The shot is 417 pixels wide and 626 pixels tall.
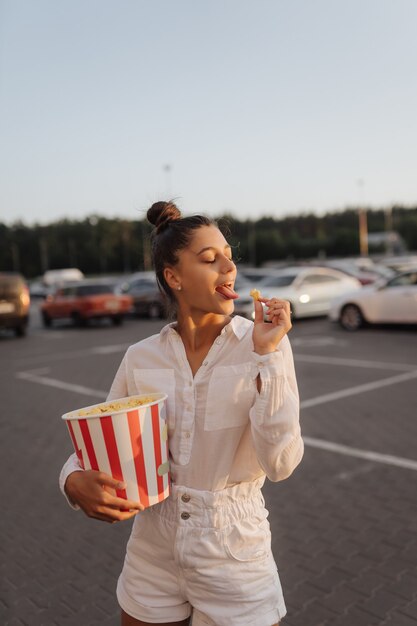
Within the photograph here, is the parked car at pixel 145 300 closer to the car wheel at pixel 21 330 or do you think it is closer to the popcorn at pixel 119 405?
the car wheel at pixel 21 330

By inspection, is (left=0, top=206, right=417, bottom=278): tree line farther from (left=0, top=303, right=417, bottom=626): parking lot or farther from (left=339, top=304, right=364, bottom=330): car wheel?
(left=0, top=303, right=417, bottom=626): parking lot

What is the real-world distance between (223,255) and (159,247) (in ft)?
0.73

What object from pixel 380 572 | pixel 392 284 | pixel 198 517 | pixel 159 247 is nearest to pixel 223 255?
pixel 159 247

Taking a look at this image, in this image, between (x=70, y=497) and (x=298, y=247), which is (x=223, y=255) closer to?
(x=70, y=497)

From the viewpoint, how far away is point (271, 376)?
1568 mm

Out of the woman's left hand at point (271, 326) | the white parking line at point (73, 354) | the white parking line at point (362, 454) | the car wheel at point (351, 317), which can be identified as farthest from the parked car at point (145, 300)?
the woman's left hand at point (271, 326)

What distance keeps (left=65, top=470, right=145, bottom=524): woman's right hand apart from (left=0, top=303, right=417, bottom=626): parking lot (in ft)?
6.46

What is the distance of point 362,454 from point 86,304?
15306mm

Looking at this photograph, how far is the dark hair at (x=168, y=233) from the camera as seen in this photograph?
1.79 meters

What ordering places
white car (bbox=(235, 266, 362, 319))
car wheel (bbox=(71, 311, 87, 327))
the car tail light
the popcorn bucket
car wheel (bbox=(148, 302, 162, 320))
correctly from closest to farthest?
1. the popcorn bucket
2. white car (bbox=(235, 266, 362, 319))
3. the car tail light
4. car wheel (bbox=(71, 311, 87, 327))
5. car wheel (bbox=(148, 302, 162, 320))

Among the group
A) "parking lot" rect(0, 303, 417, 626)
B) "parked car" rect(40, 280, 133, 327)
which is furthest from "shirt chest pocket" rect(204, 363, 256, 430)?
"parked car" rect(40, 280, 133, 327)

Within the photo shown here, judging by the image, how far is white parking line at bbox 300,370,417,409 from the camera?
784cm

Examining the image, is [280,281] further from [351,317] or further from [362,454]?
[362,454]

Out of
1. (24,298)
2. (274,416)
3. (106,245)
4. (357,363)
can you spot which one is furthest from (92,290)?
(106,245)
